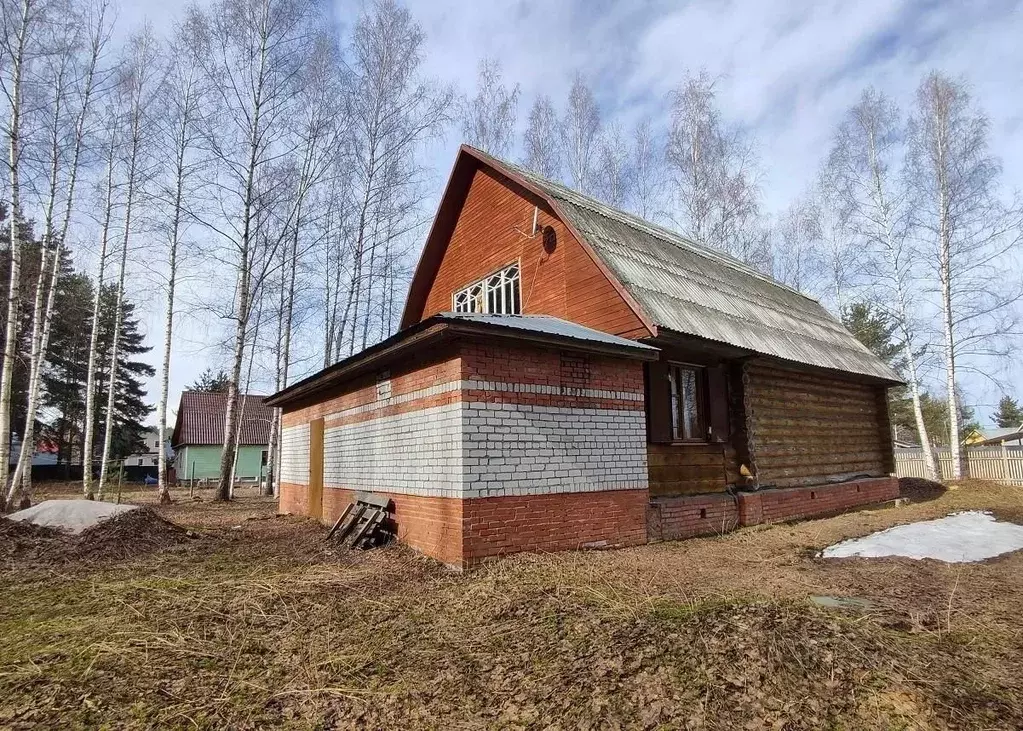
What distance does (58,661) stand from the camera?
12.2ft

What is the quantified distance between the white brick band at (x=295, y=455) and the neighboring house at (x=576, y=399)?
0.08 metres

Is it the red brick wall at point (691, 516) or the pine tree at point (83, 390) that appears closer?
the red brick wall at point (691, 516)

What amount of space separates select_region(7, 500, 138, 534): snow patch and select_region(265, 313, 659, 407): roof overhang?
12.5 ft

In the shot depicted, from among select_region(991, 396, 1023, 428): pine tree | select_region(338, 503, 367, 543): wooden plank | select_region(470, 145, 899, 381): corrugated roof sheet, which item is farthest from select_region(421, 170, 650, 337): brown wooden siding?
select_region(991, 396, 1023, 428): pine tree

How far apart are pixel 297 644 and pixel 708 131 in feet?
67.2

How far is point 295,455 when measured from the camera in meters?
12.7

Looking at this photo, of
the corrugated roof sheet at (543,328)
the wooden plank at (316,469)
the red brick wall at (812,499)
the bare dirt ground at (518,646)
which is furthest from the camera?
the wooden plank at (316,469)

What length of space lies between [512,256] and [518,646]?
8.70 meters

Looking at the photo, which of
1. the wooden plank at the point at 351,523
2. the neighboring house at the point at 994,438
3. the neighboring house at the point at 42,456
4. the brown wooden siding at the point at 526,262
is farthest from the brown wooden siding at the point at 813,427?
the neighboring house at the point at 42,456

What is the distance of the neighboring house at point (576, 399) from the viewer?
654 centimetres

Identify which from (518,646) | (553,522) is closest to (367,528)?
(553,522)

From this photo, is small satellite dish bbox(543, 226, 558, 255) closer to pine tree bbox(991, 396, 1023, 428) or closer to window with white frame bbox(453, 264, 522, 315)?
window with white frame bbox(453, 264, 522, 315)

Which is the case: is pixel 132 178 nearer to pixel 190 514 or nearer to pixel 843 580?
pixel 190 514

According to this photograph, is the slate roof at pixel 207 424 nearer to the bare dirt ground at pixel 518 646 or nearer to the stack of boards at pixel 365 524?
the stack of boards at pixel 365 524
